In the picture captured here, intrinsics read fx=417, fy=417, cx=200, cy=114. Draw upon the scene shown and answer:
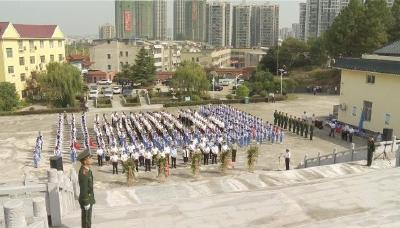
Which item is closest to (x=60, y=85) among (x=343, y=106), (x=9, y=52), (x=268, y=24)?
(x=9, y=52)

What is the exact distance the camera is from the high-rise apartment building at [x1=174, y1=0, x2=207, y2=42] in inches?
5789

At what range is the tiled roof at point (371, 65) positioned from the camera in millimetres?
21656

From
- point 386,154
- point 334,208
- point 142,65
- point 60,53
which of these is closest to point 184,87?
point 142,65

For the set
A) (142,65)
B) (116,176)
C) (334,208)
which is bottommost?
(116,176)

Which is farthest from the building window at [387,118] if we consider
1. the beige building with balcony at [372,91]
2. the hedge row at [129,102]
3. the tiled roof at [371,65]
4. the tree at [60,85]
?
the tree at [60,85]

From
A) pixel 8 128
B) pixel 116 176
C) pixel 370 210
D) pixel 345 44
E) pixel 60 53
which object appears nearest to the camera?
pixel 370 210

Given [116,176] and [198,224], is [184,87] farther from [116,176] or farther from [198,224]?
[198,224]

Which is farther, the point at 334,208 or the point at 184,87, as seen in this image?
the point at 184,87

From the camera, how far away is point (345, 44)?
139 feet

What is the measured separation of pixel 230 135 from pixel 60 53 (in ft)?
106

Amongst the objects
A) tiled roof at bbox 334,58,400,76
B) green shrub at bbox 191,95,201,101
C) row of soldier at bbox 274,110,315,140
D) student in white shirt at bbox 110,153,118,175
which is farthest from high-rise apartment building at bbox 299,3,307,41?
student in white shirt at bbox 110,153,118,175

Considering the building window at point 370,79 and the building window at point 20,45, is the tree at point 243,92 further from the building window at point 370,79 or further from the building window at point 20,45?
the building window at point 20,45

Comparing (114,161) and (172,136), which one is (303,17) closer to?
(172,136)

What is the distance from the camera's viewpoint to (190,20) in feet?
504
